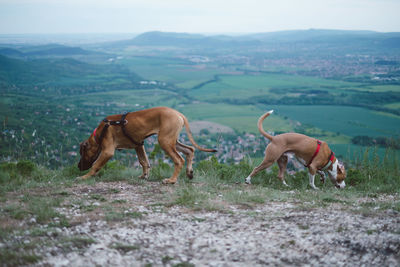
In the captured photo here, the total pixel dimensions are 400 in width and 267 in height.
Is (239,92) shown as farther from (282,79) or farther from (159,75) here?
(159,75)

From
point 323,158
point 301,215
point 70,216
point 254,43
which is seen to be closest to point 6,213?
point 70,216

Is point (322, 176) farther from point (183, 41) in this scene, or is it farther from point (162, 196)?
point (183, 41)

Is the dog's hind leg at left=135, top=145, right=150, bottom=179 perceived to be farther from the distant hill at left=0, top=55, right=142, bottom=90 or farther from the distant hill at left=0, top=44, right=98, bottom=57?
the distant hill at left=0, top=55, right=142, bottom=90

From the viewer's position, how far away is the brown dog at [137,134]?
315 inches

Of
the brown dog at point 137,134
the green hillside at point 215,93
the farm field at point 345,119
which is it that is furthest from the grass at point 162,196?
the farm field at point 345,119

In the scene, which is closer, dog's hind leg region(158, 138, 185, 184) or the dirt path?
the dirt path

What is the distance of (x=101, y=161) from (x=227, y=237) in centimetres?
424

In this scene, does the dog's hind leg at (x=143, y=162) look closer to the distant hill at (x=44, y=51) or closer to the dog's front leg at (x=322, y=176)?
the dog's front leg at (x=322, y=176)

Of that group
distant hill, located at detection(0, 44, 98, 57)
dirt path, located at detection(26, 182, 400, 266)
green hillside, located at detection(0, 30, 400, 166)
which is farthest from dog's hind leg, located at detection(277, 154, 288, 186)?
distant hill, located at detection(0, 44, 98, 57)

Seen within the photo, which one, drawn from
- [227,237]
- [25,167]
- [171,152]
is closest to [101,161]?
[171,152]

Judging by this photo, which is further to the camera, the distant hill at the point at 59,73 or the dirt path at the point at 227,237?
the distant hill at the point at 59,73

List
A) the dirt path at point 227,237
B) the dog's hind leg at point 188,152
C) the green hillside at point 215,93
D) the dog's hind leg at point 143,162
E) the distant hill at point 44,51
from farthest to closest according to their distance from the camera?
the distant hill at point 44,51, the green hillside at point 215,93, the dog's hind leg at point 143,162, the dog's hind leg at point 188,152, the dirt path at point 227,237

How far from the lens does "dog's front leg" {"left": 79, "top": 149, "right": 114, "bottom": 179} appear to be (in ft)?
26.6

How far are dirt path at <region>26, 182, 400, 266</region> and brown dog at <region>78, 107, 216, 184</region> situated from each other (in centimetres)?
182
